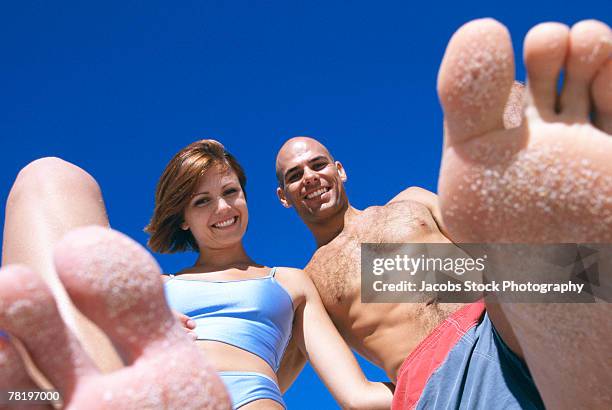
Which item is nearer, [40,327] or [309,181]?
[40,327]

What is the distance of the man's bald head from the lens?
2473 mm

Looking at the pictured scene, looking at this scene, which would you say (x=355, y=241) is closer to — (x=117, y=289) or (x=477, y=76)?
(x=477, y=76)

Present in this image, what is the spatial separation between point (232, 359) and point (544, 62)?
41.0 inches

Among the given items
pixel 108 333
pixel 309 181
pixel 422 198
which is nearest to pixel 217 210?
pixel 309 181

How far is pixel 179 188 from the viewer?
67.5 inches

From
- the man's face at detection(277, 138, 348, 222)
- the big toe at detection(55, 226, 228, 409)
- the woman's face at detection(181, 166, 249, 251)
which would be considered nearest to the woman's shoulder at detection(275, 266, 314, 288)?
the woman's face at detection(181, 166, 249, 251)

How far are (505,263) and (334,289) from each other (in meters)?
1.32

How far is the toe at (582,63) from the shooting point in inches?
25.6

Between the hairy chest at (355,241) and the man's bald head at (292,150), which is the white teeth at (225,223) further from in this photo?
the man's bald head at (292,150)

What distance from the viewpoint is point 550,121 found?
657 mm

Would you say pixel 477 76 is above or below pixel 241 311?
above

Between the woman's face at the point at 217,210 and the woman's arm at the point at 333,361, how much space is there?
0.27m

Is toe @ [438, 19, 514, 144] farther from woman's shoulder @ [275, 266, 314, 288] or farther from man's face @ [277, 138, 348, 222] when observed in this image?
man's face @ [277, 138, 348, 222]

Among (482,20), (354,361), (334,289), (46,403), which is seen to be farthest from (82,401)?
(334,289)
